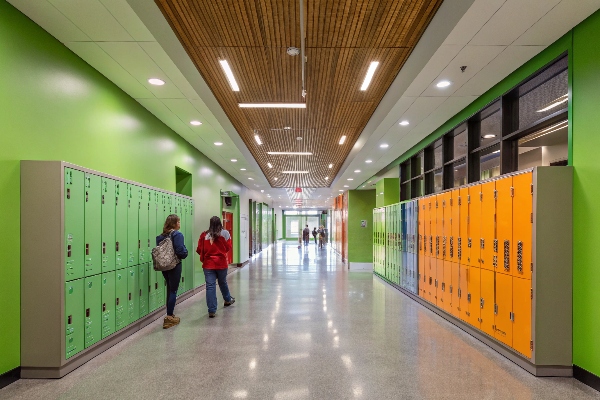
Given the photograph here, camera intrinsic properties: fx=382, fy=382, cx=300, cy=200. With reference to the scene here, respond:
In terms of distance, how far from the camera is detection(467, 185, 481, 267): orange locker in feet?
17.7

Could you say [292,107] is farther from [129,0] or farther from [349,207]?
[349,207]

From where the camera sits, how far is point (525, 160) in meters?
8.56

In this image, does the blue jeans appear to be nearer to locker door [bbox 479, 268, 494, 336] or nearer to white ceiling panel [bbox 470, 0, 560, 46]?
locker door [bbox 479, 268, 494, 336]

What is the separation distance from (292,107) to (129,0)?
3.88 meters

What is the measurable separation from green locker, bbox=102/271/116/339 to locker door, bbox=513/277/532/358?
4.77 metres

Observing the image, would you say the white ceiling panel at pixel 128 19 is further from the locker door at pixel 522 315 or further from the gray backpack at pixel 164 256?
the locker door at pixel 522 315

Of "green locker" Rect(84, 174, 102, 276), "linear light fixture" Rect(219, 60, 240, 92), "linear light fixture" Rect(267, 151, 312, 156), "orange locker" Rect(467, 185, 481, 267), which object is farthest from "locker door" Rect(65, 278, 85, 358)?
"linear light fixture" Rect(267, 151, 312, 156)

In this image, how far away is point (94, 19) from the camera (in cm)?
354

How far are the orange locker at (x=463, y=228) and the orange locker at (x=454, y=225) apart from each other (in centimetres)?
7

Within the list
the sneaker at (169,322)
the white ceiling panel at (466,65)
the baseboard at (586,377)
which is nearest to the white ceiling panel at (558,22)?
the white ceiling panel at (466,65)

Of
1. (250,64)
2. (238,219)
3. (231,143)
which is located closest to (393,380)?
(250,64)

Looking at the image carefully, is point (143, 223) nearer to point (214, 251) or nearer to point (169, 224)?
point (169, 224)

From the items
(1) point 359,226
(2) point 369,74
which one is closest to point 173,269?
(2) point 369,74

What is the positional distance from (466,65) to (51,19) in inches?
173
